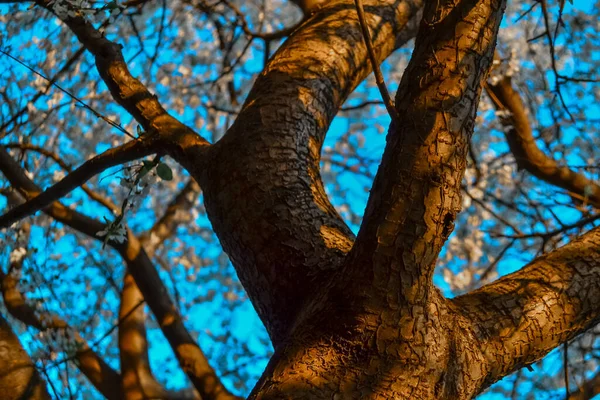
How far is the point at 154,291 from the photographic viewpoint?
9.52ft

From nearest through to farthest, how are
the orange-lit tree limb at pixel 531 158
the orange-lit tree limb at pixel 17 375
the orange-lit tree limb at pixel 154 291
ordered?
the orange-lit tree limb at pixel 17 375 < the orange-lit tree limb at pixel 154 291 < the orange-lit tree limb at pixel 531 158

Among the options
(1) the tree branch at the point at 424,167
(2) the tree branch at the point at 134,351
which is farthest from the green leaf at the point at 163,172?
(2) the tree branch at the point at 134,351

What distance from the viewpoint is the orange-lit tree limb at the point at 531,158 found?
11.2 feet

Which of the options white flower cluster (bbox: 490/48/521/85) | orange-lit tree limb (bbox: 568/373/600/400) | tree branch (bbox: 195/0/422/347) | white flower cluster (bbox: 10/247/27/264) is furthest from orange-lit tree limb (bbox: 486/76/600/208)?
white flower cluster (bbox: 10/247/27/264)

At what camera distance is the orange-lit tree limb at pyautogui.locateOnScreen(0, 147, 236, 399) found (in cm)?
249

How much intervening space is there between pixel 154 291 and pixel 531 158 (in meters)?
2.17

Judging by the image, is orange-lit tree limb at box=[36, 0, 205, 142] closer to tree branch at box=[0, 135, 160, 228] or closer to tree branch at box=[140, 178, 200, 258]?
tree branch at box=[0, 135, 160, 228]

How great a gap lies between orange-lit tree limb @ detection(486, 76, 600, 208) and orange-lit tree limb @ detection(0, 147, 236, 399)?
204 centimetres

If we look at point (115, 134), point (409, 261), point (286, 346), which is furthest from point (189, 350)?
point (115, 134)

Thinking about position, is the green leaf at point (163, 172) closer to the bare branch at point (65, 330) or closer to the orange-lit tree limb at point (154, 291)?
the orange-lit tree limb at point (154, 291)

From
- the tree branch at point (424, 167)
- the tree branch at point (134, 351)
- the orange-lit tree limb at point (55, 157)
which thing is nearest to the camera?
the tree branch at point (424, 167)

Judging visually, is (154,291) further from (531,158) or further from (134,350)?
(531,158)

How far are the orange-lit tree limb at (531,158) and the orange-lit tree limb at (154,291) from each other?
6.70 feet

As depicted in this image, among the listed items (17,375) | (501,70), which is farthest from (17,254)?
(501,70)
